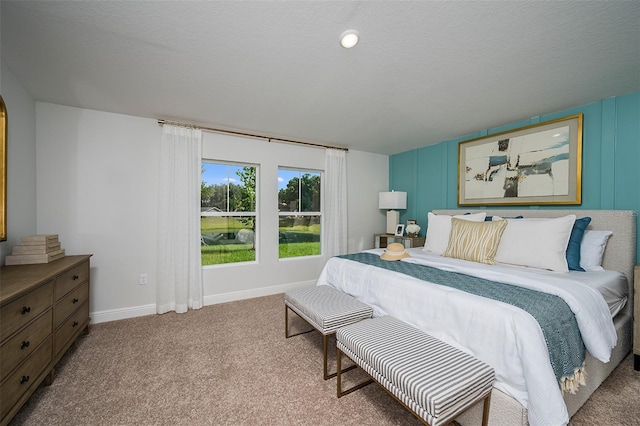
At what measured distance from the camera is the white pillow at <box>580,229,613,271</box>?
2324mm

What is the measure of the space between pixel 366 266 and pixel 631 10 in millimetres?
2326

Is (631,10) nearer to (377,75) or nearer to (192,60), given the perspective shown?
(377,75)

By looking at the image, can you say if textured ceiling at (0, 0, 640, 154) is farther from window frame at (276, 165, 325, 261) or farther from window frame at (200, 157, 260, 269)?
window frame at (276, 165, 325, 261)

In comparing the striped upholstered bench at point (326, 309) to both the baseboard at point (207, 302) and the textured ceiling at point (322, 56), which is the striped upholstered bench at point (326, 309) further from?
the textured ceiling at point (322, 56)

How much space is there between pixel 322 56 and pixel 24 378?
2774 mm

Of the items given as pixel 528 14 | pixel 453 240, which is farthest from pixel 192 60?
pixel 453 240

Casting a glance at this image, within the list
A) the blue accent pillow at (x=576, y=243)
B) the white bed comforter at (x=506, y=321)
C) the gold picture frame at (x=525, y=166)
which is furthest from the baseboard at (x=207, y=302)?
the blue accent pillow at (x=576, y=243)

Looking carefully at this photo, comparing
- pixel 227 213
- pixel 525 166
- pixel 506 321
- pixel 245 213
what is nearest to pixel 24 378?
pixel 227 213

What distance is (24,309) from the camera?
152 cm

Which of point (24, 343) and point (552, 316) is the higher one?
point (552, 316)

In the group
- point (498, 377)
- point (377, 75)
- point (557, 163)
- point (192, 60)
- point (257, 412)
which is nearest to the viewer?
point (498, 377)

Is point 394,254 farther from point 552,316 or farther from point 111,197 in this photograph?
point 111,197

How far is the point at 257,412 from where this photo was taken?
1.59 metres

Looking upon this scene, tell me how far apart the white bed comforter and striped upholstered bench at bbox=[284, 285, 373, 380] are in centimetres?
18
